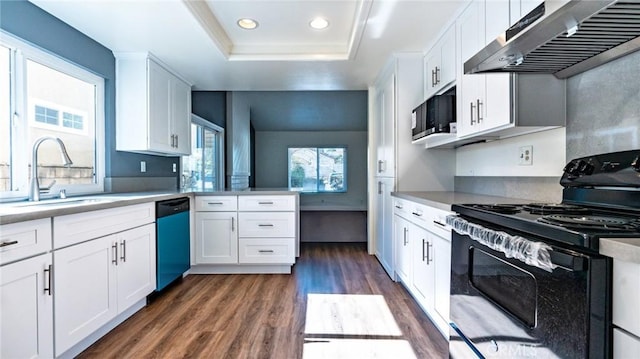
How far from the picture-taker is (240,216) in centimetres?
334

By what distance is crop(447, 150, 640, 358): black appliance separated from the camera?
0.84 m

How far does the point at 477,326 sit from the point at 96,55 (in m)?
3.32

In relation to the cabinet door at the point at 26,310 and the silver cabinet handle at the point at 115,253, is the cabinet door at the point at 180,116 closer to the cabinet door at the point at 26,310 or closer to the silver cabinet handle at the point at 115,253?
the silver cabinet handle at the point at 115,253

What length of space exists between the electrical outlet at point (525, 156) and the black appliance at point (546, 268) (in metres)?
0.39

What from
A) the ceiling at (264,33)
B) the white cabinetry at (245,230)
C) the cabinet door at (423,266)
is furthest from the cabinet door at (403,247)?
the ceiling at (264,33)

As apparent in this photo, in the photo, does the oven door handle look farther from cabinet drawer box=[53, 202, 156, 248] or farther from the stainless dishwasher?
the stainless dishwasher

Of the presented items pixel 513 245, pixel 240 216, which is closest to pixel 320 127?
pixel 240 216

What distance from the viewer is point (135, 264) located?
7.69 feet

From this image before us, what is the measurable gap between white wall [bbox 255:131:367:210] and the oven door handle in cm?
600

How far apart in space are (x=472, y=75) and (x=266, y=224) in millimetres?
2255

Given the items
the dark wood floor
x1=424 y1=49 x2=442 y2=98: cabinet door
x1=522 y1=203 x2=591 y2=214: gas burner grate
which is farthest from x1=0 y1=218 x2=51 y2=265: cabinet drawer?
x1=424 y1=49 x2=442 y2=98: cabinet door

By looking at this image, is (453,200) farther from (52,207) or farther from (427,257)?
(52,207)

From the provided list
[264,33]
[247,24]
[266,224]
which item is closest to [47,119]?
[247,24]

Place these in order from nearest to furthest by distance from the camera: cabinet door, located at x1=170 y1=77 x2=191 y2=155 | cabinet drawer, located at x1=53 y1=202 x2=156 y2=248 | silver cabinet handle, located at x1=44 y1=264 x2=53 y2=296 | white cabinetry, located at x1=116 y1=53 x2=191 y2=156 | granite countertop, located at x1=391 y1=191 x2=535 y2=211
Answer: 1. silver cabinet handle, located at x1=44 y1=264 x2=53 y2=296
2. cabinet drawer, located at x1=53 y1=202 x2=156 y2=248
3. granite countertop, located at x1=391 y1=191 x2=535 y2=211
4. white cabinetry, located at x1=116 y1=53 x2=191 y2=156
5. cabinet door, located at x1=170 y1=77 x2=191 y2=155
